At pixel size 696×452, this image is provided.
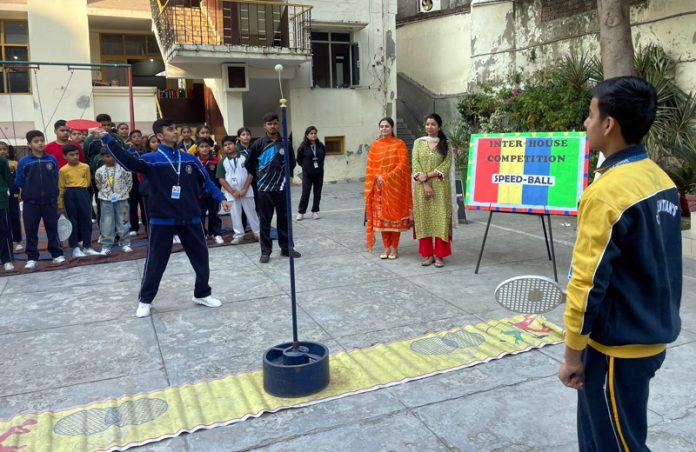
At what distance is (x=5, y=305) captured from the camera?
586 centimetres

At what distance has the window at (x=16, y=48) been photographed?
15.1 metres

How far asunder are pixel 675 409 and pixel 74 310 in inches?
198

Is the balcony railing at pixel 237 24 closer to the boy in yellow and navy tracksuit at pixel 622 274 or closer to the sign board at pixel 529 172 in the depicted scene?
the sign board at pixel 529 172

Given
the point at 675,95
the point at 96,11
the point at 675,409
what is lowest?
the point at 675,409

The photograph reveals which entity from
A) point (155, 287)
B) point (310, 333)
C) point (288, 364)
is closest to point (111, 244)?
point (155, 287)

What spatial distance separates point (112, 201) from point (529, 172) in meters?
5.44

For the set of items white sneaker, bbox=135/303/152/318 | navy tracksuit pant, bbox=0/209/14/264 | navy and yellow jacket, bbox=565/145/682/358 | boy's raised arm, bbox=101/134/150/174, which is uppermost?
boy's raised arm, bbox=101/134/150/174

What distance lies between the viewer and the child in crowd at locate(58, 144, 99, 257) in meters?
7.72

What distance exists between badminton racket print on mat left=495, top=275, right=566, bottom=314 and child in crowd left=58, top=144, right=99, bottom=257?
6.72 meters

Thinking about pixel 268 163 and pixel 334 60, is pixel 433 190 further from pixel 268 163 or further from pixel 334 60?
pixel 334 60

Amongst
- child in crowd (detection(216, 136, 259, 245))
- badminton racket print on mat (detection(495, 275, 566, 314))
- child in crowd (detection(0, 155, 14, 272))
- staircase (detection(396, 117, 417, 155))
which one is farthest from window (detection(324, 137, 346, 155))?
badminton racket print on mat (detection(495, 275, 566, 314))

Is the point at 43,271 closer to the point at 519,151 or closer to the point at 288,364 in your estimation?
the point at 288,364

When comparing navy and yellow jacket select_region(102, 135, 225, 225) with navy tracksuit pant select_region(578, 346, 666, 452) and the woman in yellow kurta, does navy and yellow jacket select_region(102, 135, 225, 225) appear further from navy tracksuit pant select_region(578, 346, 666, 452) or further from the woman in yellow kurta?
navy tracksuit pant select_region(578, 346, 666, 452)

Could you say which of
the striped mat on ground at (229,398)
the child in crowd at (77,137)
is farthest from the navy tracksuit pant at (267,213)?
the child in crowd at (77,137)
